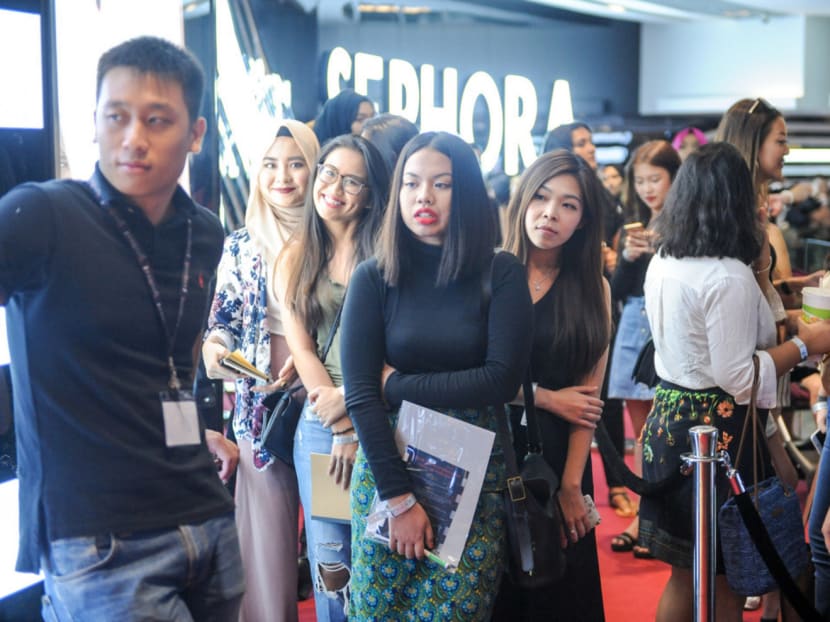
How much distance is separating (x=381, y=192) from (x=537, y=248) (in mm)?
463

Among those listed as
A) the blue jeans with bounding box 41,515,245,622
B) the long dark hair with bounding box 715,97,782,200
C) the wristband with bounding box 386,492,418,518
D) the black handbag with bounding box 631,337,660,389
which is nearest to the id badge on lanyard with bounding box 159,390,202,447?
the blue jeans with bounding box 41,515,245,622

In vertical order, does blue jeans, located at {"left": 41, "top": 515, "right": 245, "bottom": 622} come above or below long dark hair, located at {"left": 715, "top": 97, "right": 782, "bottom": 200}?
below

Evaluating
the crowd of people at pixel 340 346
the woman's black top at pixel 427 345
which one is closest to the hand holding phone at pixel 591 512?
the crowd of people at pixel 340 346

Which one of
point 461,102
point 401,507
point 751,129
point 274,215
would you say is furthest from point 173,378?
point 461,102

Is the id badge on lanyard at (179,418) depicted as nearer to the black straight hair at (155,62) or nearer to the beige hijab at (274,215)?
the black straight hair at (155,62)

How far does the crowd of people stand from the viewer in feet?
5.32

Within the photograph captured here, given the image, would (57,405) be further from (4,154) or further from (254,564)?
(254,564)

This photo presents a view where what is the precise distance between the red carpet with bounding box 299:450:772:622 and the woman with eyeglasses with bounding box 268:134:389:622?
1.04 metres

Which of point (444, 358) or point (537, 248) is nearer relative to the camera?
point (444, 358)

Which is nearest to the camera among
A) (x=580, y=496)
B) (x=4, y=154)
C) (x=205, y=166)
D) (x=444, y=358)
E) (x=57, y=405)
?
(x=57, y=405)

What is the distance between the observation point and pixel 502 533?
2.34m

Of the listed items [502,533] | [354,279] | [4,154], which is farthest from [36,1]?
[502,533]

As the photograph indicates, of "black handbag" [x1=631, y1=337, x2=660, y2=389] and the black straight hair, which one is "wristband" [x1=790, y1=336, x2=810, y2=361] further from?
the black straight hair

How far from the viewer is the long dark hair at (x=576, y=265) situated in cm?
276
